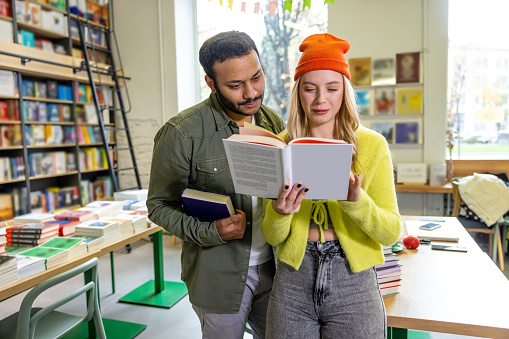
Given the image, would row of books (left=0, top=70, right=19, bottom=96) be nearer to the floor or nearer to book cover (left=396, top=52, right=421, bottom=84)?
the floor

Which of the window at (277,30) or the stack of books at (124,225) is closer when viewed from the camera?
the stack of books at (124,225)

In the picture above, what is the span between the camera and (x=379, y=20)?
4.32 meters

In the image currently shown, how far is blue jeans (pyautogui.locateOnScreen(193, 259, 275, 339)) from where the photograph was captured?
1.37 meters

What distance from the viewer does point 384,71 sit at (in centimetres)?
436

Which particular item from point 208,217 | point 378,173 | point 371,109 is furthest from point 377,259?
point 371,109

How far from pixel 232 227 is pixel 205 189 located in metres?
0.20

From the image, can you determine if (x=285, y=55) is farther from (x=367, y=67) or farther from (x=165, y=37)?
(x=165, y=37)

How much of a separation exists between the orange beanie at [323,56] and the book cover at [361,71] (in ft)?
11.2

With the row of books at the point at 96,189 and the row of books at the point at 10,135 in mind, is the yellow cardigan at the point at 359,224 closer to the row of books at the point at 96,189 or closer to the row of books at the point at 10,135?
the row of books at the point at 10,135

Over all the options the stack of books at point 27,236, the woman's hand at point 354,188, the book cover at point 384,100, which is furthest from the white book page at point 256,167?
the book cover at point 384,100

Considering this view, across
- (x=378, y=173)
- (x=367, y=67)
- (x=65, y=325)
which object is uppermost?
(x=367, y=67)

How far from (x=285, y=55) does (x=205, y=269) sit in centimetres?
420

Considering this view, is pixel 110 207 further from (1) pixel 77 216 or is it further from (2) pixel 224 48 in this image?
(2) pixel 224 48

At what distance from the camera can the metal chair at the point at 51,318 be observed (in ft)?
5.34
